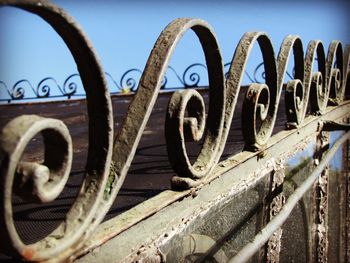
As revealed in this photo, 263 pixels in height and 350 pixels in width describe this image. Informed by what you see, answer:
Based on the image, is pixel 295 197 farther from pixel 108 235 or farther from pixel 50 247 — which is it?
pixel 50 247

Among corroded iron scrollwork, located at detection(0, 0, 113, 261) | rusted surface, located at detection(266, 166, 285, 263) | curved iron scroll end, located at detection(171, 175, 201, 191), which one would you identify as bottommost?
rusted surface, located at detection(266, 166, 285, 263)

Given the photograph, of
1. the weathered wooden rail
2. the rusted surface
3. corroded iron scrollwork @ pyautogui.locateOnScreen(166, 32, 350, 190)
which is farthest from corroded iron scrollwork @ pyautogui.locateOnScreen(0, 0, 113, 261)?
the rusted surface

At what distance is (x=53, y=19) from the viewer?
688mm

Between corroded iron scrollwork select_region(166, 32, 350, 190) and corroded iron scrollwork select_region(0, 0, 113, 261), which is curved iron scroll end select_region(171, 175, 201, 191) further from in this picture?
corroded iron scrollwork select_region(0, 0, 113, 261)

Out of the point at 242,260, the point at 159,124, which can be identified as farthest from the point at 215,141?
the point at 159,124

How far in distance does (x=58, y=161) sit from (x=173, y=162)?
41 centimetres

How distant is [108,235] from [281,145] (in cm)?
125

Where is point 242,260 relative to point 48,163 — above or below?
below

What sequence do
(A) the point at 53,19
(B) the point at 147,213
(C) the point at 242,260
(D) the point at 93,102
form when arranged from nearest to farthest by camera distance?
(A) the point at 53,19 < (D) the point at 93,102 < (B) the point at 147,213 < (C) the point at 242,260

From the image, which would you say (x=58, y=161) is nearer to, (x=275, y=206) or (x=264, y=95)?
(x=264, y=95)

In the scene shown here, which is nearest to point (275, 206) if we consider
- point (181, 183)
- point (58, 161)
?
point (181, 183)

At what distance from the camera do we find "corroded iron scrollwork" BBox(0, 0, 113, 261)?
614 millimetres

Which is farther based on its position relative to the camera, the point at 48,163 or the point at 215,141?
the point at 215,141

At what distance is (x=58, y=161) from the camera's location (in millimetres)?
Answer: 712
